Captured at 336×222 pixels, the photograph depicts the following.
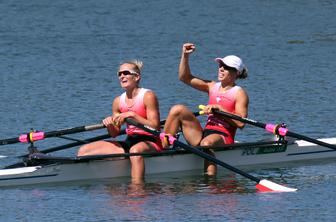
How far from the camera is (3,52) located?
2666 centimetres

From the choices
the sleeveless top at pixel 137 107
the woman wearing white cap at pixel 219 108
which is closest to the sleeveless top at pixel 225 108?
the woman wearing white cap at pixel 219 108

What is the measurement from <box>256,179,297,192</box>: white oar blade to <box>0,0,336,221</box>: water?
0.12m

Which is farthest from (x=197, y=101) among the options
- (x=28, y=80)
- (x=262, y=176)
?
(x=262, y=176)

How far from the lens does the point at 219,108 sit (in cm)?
1584

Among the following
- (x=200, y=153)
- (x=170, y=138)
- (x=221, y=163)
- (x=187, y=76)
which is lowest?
(x=221, y=163)

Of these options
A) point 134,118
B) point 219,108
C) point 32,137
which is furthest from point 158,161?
point 32,137

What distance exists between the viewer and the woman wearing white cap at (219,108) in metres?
15.7

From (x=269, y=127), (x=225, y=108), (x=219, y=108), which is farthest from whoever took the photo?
(x=225, y=108)

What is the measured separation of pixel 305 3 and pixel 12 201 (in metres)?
21.5

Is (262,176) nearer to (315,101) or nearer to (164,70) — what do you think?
(315,101)

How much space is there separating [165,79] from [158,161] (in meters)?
8.03

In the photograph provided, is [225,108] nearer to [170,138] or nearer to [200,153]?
[200,153]

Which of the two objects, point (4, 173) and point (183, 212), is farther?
point (4, 173)

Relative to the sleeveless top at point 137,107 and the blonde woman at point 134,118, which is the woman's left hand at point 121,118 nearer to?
the blonde woman at point 134,118
